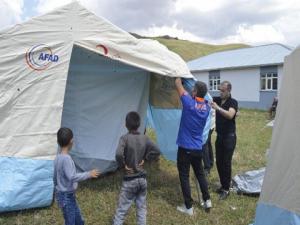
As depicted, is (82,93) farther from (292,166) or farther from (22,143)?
(292,166)

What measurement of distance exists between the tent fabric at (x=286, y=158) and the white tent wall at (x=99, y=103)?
363 centimetres

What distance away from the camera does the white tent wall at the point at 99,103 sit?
7176 mm

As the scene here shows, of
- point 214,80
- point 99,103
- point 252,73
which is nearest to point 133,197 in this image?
point 99,103

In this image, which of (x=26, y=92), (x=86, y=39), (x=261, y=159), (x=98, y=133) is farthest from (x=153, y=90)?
(x=261, y=159)

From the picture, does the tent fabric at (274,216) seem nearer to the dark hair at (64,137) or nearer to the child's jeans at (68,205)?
the child's jeans at (68,205)

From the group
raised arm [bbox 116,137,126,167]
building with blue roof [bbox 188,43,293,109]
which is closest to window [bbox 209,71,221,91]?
building with blue roof [bbox 188,43,293,109]

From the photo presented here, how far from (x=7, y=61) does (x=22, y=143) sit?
3.73 feet

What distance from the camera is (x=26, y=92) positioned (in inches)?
220

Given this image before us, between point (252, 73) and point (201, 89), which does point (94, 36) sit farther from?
point (252, 73)

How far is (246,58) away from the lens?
3259cm

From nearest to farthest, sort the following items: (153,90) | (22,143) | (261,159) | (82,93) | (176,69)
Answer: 1. (22,143)
2. (176,69)
3. (82,93)
4. (153,90)
5. (261,159)

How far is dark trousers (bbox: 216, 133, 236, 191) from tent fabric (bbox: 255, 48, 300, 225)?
6.65 ft

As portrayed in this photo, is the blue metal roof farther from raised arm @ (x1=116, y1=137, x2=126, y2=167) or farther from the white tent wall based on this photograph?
raised arm @ (x1=116, y1=137, x2=126, y2=167)

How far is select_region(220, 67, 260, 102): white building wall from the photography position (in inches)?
1178
